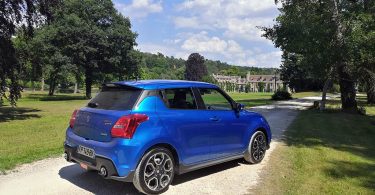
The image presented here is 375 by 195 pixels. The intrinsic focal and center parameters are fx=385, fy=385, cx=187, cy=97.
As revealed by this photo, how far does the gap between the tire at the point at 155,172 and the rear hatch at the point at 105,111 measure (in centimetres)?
70

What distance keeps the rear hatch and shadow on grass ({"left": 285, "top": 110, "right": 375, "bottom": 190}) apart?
4396 millimetres

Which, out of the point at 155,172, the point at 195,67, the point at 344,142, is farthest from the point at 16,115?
the point at 195,67

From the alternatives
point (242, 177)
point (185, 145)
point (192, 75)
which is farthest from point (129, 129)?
point (192, 75)

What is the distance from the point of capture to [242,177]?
756 centimetres

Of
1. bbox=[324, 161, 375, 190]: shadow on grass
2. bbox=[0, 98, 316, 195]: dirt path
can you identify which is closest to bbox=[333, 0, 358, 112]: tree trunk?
bbox=[324, 161, 375, 190]: shadow on grass

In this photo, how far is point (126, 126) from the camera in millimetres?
5887

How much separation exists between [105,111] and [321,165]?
16.8 feet

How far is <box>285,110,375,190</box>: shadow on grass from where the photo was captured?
8025mm

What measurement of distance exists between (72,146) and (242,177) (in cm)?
328

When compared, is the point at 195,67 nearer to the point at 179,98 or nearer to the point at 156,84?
the point at 179,98

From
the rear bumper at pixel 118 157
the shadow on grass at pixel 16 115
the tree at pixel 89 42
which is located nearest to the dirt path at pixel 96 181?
the rear bumper at pixel 118 157

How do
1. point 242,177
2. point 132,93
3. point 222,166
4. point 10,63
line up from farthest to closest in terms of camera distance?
point 10,63
point 222,166
point 242,177
point 132,93

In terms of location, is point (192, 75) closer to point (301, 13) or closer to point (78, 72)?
point (78, 72)

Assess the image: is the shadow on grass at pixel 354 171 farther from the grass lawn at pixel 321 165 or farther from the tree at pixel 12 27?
the tree at pixel 12 27
